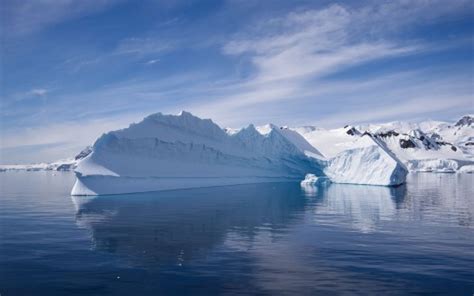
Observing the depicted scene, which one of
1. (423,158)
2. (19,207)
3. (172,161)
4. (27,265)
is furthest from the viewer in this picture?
(423,158)

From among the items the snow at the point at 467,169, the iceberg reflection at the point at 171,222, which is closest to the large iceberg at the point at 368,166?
the iceberg reflection at the point at 171,222

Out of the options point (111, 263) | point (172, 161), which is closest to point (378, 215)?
point (111, 263)

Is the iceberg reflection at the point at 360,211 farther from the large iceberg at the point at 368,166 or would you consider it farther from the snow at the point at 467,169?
the snow at the point at 467,169

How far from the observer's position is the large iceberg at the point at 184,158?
26897 millimetres

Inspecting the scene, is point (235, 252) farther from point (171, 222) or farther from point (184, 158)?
point (184, 158)

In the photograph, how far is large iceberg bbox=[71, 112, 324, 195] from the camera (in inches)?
1059

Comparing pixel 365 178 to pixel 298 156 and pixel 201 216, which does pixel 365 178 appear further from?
pixel 201 216

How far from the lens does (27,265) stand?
9.72m

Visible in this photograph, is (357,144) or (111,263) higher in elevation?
(357,144)

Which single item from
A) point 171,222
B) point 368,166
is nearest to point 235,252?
point 171,222

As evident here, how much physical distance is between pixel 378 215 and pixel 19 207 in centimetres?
1844

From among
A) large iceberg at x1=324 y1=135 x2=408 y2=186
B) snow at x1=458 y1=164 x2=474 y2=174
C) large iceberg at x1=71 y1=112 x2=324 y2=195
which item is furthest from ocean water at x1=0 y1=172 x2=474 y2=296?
snow at x1=458 y1=164 x2=474 y2=174

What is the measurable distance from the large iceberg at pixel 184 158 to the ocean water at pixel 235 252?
736 cm

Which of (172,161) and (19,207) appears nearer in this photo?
(19,207)
